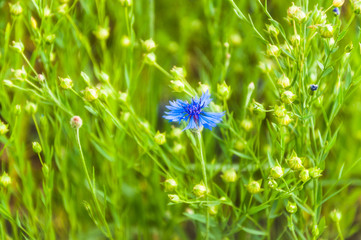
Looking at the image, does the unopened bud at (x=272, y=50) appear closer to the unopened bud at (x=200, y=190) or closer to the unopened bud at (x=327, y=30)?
the unopened bud at (x=327, y=30)

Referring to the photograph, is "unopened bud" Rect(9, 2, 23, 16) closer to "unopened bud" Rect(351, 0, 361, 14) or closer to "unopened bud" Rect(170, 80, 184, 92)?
"unopened bud" Rect(170, 80, 184, 92)

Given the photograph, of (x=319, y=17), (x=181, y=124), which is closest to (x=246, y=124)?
(x=181, y=124)

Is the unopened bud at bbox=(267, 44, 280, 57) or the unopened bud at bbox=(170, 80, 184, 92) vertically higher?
the unopened bud at bbox=(267, 44, 280, 57)

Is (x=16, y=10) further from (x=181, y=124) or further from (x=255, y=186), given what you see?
(x=255, y=186)

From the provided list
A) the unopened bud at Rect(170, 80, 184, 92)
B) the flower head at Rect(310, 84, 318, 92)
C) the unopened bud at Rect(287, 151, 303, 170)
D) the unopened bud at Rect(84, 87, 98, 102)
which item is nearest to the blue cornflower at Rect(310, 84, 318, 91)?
the flower head at Rect(310, 84, 318, 92)

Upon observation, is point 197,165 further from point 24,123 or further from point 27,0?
point 27,0

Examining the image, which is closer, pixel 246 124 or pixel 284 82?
pixel 284 82

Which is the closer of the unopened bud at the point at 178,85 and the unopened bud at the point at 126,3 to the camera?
the unopened bud at the point at 178,85

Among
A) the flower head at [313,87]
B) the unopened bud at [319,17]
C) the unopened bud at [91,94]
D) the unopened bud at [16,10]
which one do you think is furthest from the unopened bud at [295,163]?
the unopened bud at [16,10]
